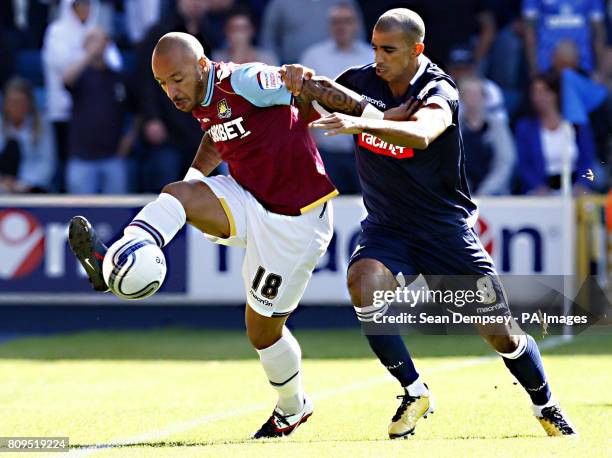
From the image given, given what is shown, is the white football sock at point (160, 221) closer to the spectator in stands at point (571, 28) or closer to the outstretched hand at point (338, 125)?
the outstretched hand at point (338, 125)

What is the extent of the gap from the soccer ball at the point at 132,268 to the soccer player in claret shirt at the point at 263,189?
0.29 metres

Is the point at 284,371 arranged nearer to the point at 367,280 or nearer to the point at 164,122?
the point at 367,280

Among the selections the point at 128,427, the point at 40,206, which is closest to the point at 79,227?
the point at 128,427

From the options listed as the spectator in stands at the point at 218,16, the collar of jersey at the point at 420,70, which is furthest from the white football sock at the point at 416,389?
the spectator in stands at the point at 218,16

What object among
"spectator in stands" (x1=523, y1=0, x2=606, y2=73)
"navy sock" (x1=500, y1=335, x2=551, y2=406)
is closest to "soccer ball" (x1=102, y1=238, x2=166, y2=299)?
"navy sock" (x1=500, y1=335, x2=551, y2=406)

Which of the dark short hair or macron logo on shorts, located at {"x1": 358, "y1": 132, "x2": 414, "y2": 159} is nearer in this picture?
the dark short hair

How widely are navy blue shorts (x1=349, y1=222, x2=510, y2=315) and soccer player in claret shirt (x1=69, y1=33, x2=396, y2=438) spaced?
381mm

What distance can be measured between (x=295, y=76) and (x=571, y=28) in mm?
7533

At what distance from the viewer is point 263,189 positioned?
664 cm

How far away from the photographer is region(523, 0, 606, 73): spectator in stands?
13.2 m

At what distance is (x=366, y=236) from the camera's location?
6.66 meters

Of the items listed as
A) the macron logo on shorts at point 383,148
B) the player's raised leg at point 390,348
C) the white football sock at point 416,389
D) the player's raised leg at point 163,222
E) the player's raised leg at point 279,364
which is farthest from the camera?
the player's raised leg at point 279,364

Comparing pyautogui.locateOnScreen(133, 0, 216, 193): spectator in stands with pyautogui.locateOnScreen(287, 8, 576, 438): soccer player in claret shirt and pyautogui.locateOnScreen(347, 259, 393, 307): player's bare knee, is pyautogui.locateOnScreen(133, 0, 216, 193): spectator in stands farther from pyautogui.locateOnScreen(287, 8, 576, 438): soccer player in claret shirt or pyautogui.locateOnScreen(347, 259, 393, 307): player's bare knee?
pyautogui.locateOnScreen(347, 259, 393, 307): player's bare knee

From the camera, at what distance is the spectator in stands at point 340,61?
12594 millimetres
